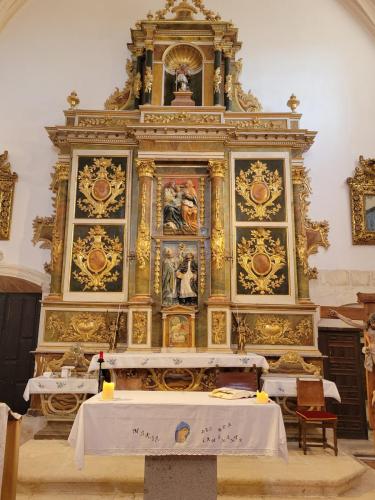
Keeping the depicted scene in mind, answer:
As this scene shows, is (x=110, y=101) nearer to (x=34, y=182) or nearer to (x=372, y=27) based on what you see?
(x=34, y=182)

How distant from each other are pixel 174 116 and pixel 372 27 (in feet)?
16.7

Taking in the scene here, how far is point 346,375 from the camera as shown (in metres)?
8.90

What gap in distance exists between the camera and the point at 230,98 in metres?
9.79

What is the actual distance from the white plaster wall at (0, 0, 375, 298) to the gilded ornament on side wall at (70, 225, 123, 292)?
910 millimetres

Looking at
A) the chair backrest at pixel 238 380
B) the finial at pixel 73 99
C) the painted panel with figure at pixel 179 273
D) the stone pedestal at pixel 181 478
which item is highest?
the finial at pixel 73 99

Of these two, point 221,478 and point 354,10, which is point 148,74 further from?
point 221,478

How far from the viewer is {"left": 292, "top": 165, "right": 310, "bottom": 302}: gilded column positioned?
8.84 meters

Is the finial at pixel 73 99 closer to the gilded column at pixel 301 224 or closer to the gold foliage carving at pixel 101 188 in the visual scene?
the gold foliage carving at pixel 101 188

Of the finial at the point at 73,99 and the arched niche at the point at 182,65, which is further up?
the arched niche at the point at 182,65

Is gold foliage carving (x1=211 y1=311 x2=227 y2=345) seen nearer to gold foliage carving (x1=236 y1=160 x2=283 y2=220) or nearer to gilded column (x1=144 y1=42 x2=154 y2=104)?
gold foliage carving (x1=236 y1=160 x2=283 y2=220)

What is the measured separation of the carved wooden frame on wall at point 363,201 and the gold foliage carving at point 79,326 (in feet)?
16.3

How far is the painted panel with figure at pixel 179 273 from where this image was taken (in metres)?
8.77

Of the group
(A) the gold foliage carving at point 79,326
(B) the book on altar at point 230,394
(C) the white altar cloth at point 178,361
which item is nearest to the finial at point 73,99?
(A) the gold foliage carving at point 79,326

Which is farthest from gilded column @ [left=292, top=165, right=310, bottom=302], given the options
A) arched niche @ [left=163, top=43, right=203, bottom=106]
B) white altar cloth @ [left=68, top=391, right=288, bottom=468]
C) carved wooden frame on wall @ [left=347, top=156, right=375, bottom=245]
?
white altar cloth @ [left=68, top=391, right=288, bottom=468]
